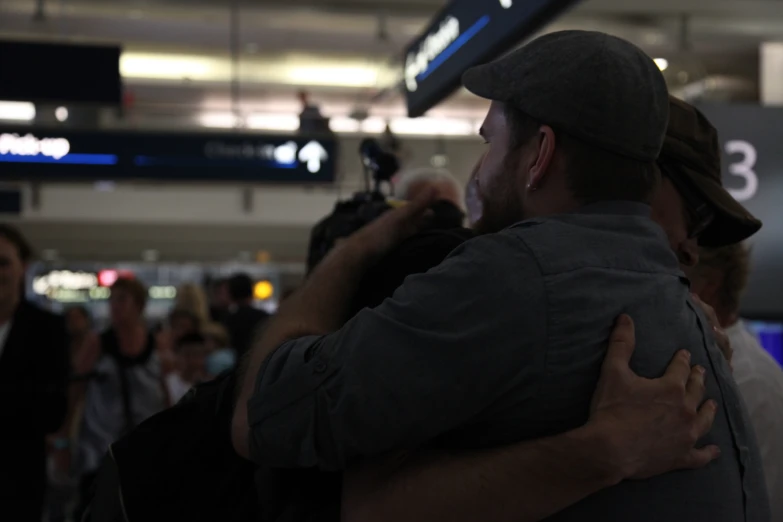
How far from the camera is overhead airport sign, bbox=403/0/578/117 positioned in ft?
9.35

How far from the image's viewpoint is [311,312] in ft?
3.93

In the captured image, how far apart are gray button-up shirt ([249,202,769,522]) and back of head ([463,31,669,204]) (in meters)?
0.05

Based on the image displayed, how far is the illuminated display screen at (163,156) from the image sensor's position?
5.14 m

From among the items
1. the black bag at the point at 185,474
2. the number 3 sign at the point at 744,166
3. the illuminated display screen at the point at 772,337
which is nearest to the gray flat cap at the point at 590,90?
the black bag at the point at 185,474

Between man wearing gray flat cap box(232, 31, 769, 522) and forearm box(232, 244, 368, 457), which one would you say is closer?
man wearing gray flat cap box(232, 31, 769, 522)

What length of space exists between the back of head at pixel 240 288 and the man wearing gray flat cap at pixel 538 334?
5.56 meters

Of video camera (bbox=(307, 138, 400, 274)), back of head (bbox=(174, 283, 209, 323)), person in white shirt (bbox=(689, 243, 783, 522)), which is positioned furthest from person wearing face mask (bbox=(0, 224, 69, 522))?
back of head (bbox=(174, 283, 209, 323))

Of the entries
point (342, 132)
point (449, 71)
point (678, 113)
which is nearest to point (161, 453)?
point (678, 113)

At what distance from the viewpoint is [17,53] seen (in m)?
5.12

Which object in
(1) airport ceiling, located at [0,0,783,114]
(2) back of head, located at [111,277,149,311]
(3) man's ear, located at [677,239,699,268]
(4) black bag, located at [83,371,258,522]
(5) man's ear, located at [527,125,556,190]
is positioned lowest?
(2) back of head, located at [111,277,149,311]

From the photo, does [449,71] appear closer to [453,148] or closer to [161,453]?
[161,453]

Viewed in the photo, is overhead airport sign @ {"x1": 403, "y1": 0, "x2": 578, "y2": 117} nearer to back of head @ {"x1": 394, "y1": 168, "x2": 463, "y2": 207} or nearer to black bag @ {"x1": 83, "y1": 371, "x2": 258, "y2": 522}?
back of head @ {"x1": 394, "y1": 168, "x2": 463, "y2": 207}

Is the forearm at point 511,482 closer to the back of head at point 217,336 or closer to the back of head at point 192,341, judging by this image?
the back of head at point 192,341

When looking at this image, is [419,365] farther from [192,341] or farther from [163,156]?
[192,341]
